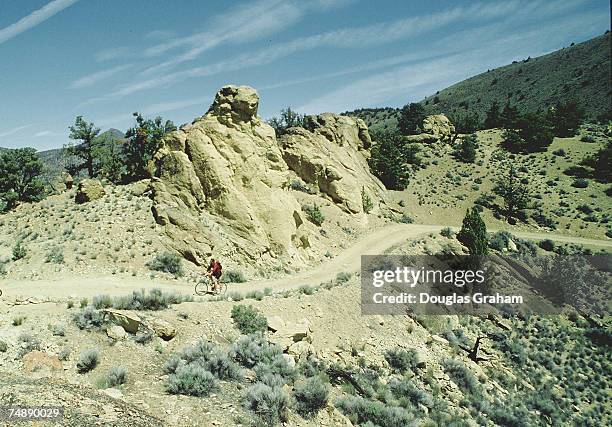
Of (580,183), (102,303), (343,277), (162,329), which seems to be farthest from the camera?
(580,183)

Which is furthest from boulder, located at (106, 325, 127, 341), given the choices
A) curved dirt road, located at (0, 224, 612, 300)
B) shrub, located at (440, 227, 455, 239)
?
shrub, located at (440, 227, 455, 239)

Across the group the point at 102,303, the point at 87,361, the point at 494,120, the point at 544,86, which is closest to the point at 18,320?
the point at 102,303

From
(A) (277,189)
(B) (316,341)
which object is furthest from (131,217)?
(B) (316,341)

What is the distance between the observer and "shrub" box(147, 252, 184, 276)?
23.5 m

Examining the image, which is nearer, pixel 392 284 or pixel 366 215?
pixel 392 284

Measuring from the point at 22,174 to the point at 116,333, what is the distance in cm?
3934

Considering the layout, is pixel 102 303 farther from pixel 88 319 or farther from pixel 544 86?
pixel 544 86

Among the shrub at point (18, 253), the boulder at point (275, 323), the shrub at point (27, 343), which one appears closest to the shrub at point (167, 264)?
the shrub at point (18, 253)

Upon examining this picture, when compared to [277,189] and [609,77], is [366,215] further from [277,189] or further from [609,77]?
[609,77]

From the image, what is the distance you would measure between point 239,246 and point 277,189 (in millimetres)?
7037

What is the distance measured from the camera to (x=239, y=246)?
27516mm

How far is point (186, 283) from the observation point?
22.7m

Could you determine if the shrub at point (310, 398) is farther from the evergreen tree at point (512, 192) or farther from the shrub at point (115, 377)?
the evergreen tree at point (512, 192)

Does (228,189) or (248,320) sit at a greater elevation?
(228,189)
